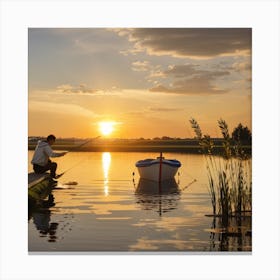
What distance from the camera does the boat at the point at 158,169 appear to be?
9312 mm

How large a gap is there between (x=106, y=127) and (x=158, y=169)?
3.23 metres

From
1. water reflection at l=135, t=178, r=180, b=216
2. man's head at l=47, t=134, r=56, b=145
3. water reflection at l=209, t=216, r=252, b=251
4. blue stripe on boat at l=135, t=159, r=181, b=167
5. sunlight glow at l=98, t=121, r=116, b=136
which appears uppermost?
sunlight glow at l=98, t=121, r=116, b=136

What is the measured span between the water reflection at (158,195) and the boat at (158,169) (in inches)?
2.8

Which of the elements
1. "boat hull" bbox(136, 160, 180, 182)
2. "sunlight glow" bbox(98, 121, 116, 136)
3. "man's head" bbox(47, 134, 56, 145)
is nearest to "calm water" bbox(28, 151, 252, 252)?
"sunlight glow" bbox(98, 121, 116, 136)

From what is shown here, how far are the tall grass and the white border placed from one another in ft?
1.45

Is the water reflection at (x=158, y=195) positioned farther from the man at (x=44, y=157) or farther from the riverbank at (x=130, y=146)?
the man at (x=44, y=157)

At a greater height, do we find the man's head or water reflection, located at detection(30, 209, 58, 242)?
the man's head

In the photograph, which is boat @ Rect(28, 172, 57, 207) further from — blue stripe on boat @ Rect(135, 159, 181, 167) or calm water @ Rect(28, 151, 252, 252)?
blue stripe on boat @ Rect(135, 159, 181, 167)

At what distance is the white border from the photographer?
639cm

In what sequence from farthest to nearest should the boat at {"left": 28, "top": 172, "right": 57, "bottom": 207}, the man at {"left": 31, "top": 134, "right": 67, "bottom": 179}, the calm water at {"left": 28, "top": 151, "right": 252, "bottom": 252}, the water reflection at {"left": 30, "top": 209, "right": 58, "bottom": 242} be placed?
1. the boat at {"left": 28, "top": 172, "right": 57, "bottom": 207}
2. the man at {"left": 31, "top": 134, "right": 67, "bottom": 179}
3. the water reflection at {"left": 30, "top": 209, "right": 58, "bottom": 242}
4. the calm water at {"left": 28, "top": 151, "right": 252, "bottom": 252}

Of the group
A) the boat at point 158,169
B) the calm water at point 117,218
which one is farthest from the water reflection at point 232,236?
the boat at point 158,169

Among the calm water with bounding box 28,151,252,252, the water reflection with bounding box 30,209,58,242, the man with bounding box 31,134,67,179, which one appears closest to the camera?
the calm water with bounding box 28,151,252,252
